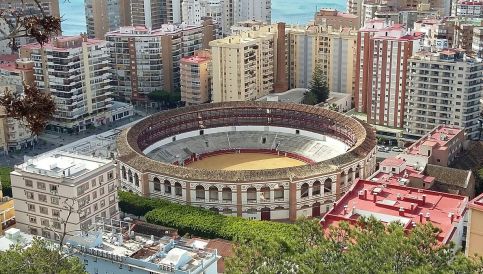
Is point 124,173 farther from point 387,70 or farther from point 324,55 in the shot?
point 324,55

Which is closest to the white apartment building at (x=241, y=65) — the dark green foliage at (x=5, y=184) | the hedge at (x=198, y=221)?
the hedge at (x=198, y=221)

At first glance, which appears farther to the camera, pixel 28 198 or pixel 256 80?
pixel 256 80

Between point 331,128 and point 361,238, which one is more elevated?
point 361,238

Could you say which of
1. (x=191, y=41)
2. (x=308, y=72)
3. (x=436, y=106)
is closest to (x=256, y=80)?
(x=308, y=72)

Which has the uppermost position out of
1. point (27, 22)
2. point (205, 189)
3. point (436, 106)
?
point (27, 22)

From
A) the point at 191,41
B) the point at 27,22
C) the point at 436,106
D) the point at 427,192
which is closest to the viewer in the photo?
the point at 27,22

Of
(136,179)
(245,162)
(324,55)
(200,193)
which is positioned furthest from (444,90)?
(136,179)

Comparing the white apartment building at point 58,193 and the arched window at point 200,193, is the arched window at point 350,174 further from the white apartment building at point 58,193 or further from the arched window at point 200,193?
the white apartment building at point 58,193

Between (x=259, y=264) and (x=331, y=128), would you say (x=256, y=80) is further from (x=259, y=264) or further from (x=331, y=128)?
(x=259, y=264)
